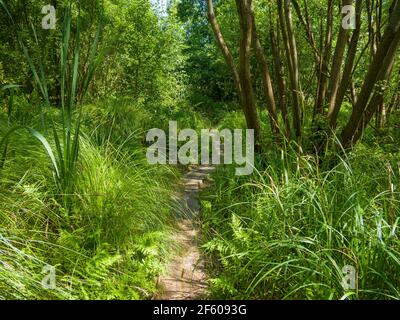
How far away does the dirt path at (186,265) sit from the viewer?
2537mm

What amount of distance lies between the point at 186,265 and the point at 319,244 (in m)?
1.20

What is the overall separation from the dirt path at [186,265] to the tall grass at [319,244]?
16cm

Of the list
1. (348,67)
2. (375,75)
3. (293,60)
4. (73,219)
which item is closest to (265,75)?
(293,60)

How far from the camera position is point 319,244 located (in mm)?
2084

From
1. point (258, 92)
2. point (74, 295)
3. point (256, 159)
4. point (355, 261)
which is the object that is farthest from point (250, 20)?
point (258, 92)

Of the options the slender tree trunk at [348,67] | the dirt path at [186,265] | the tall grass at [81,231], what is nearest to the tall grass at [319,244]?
the dirt path at [186,265]

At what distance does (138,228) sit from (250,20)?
2.38m

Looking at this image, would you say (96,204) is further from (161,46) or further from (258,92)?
(258,92)

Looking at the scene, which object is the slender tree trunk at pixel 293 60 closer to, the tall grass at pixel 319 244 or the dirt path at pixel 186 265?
the tall grass at pixel 319 244

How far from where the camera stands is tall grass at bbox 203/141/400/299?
1918 millimetres

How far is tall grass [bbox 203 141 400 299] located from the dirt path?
162 mm

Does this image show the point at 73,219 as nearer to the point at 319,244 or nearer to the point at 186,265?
the point at 186,265

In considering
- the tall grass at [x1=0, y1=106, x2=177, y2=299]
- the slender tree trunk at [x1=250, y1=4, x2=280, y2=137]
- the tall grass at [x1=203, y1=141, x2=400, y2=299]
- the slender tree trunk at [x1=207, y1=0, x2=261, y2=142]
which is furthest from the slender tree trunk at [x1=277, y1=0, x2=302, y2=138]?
the tall grass at [x1=0, y1=106, x2=177, y2=299]

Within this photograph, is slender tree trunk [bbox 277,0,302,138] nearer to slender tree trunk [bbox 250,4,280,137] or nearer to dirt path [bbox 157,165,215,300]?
slender tree trunk [bbox 250,4,280,137]
